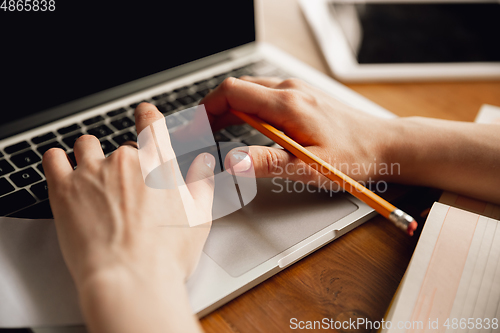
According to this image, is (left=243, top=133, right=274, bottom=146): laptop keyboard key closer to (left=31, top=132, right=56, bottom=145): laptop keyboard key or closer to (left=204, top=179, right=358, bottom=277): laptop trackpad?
(left=204, top=179, right=358, bottom=277): laptop trackpad

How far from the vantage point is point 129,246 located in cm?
34

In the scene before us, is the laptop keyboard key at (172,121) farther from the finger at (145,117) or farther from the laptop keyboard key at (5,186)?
the laptop keyboard key at (5,186)

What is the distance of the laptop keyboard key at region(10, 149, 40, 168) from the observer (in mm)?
507

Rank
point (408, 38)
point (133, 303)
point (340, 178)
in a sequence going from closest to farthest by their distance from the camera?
point (133, 303) < point (340, 178) < point (408, 38)

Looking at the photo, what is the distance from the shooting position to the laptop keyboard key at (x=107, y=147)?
528 millimetres

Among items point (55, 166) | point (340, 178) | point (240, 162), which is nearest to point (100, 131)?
point (55, 166)

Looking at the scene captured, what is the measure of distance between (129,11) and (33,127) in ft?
0.78

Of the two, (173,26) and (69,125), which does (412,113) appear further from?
(69,125)

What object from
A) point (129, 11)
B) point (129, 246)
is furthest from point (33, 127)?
point (129, 246)

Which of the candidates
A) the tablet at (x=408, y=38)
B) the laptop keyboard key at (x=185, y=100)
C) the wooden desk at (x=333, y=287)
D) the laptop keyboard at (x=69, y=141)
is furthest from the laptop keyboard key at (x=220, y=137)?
the tablet at (x=408, y=38)

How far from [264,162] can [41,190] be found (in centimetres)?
28

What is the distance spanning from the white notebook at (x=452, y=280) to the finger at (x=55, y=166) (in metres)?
0.38

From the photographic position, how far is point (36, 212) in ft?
1.44

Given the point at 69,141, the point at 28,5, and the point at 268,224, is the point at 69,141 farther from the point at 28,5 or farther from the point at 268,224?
the point at 268,224
